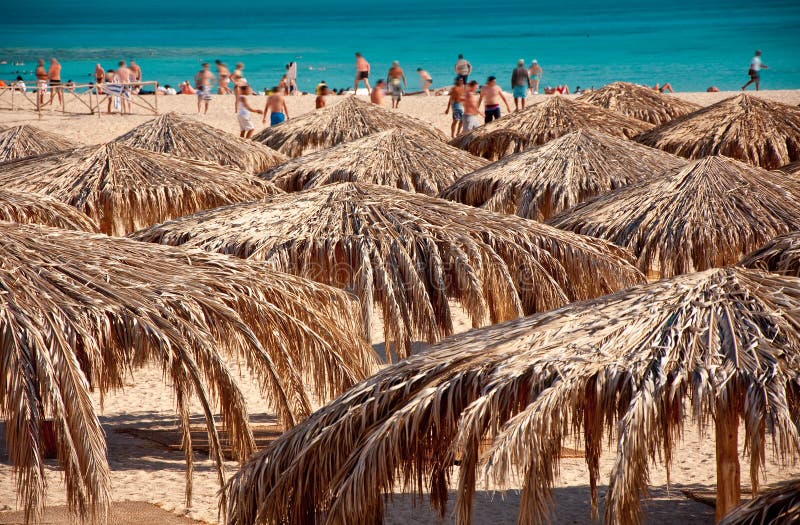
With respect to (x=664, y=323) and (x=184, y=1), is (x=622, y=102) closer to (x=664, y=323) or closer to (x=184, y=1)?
(x=664, y=323)

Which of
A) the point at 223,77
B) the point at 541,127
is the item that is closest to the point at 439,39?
the point at 223,77

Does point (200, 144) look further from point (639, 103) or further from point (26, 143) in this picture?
point (639, 103)

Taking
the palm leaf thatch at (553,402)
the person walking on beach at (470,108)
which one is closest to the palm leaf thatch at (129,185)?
the palm leaf thatch at (553,402)

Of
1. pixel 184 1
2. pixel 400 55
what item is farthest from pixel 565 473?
pixel 184 1

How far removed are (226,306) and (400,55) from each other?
74.5 metres

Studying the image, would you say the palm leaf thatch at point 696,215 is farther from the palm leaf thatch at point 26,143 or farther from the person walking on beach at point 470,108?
the person walking on beach at point 470,108

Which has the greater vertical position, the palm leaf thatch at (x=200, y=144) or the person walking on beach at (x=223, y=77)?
the person walking on beach at (x=223, y=77)

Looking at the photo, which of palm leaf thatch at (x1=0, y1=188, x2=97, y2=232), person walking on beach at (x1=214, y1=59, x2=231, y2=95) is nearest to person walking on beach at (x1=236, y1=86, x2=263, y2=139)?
palm leaf thatch at (x1=0, y1=188, x2=97, y2=232)

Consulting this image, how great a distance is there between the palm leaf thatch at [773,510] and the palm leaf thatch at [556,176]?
22.1ft

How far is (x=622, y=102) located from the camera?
16.3m

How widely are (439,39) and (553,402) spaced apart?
89.2m

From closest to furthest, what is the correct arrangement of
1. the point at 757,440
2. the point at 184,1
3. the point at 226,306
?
the point at 757,440 < the point at 226,306 < the point at 184,1

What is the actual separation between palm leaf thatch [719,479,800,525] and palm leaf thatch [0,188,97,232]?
540 centimetres

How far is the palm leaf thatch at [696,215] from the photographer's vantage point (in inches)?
298
